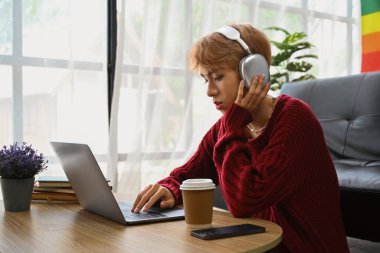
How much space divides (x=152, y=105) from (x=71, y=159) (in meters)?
1.73

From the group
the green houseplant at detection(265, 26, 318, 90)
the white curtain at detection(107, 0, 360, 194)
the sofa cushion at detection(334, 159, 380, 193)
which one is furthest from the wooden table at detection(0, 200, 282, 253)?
the green houseplant at detection(265, 26, 318, 90)

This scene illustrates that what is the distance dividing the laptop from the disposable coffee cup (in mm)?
83

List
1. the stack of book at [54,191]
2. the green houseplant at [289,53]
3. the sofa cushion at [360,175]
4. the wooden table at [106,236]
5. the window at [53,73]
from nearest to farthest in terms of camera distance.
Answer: the wooden table at [106,236], the stack of book at [54,191], the sofa cushion at [360,175], the window at [53,73], the green houseplant at [289,53]

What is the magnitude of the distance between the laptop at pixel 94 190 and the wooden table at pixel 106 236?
23mm

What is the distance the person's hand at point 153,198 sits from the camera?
1102mm

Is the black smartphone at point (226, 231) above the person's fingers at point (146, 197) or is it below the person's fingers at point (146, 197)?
above

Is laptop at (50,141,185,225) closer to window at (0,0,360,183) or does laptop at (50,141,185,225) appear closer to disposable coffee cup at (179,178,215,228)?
disposable coffee cup at (179,178,215,228)

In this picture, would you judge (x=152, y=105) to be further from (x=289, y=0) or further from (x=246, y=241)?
(x=246, y=241)

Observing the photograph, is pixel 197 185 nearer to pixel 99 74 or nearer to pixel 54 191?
pixel 54 191

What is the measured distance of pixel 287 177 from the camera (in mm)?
1004

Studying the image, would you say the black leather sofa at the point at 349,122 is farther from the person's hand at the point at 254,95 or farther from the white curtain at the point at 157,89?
the person's hand at the point at 254,95

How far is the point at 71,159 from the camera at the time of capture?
3.51ft

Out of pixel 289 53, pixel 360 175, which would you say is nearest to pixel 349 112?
pixel 360 175

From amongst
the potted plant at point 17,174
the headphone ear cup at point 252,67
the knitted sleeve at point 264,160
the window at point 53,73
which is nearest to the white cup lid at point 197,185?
the knitted sleeve at point 264,160
